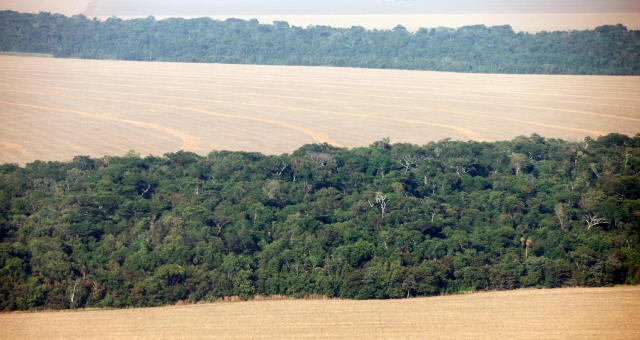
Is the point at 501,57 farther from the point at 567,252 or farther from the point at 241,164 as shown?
the point at 567,252

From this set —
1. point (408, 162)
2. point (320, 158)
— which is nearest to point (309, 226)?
point (320, 158)

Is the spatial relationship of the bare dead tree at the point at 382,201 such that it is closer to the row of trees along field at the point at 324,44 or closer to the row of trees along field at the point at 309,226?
the row of trees along field at the point at 309,226

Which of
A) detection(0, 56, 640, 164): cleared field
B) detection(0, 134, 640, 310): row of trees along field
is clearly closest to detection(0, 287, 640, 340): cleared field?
detection(0, 134, 640, 310): row of trees along field

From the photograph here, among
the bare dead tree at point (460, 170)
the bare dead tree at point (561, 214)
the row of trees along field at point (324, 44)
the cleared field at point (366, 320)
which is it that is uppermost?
the row of trees along field at point (324, 44)

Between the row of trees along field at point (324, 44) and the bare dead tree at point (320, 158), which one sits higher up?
the row of trees along field at point (324, 44)

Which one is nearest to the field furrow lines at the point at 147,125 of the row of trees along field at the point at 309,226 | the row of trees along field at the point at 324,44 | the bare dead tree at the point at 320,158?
the row of trees along field at the point at 309,226

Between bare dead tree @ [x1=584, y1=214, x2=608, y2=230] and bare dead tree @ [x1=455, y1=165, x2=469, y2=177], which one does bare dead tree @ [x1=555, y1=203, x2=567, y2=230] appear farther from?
bare dead tree @ [x1=455, y1=165, x2=469, y2=177]

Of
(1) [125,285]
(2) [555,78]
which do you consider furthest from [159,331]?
(2) [555,78]
